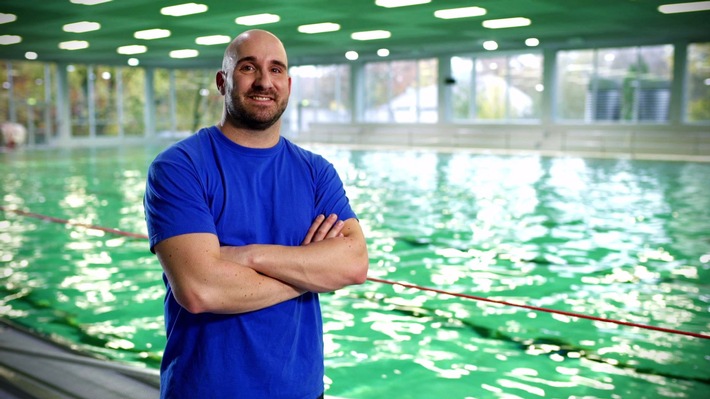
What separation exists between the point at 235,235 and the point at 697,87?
28.3 metres

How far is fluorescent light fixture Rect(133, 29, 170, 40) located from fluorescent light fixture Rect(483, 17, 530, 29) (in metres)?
10.2

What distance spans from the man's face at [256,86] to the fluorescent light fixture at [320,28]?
60.7 ft

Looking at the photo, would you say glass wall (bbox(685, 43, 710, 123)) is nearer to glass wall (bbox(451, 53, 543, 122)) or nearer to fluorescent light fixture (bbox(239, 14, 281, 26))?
glass wall (bbox(451, 53, 543, 122))

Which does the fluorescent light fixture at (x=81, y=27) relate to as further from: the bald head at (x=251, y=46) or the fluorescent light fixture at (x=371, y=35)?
the bald head at (x=251, y=46)

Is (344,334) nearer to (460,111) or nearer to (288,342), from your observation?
(288,342)

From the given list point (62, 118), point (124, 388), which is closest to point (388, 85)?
point (62, 118)

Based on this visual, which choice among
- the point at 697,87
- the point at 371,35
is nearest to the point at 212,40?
the point at 371,35

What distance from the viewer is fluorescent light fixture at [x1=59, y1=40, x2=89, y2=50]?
2521 centimetres

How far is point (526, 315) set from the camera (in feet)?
19.5

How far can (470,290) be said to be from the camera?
22.0 ft

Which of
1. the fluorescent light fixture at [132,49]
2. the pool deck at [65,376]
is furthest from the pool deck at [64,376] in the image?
the fluorescent light fixture at [132,49]

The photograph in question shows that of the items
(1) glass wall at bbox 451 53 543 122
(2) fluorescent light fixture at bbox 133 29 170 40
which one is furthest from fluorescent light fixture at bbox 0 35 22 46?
(1) glass wall at bbox 451 53 543 122

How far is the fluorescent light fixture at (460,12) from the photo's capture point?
1732 cm

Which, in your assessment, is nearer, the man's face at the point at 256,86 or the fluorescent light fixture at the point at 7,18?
the man's face at the point at 256,86
